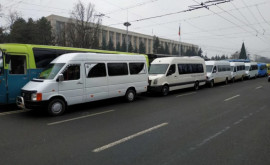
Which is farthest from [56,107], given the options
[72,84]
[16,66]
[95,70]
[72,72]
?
[16,66]

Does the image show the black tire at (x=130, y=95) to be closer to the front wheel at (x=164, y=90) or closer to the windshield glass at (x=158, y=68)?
the front wheel at (x=164, y=90)

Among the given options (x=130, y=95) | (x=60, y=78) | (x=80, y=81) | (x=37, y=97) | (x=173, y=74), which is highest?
(x=173, y=74)

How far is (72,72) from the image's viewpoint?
27.1 ft

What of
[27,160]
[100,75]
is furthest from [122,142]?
[100,75]

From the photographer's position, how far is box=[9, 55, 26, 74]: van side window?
8.77 metres

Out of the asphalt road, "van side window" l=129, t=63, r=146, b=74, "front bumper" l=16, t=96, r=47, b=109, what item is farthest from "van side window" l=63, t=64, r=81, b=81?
"van side window" l=129, t=63, r=146, b=74

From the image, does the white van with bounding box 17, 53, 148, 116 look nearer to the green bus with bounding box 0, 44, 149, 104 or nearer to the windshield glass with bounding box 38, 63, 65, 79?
the windshield glass with bounding box 38, 63, 65, 79

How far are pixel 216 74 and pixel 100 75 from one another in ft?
49.1

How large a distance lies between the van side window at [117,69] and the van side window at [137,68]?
411mm

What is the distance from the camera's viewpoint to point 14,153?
4.17 meters

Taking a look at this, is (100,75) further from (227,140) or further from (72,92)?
(227,140)

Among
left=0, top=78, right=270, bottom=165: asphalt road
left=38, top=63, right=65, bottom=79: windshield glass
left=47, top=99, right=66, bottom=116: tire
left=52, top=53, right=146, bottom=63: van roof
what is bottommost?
left=0, top=78, right=270, bottom=165: asphalt road

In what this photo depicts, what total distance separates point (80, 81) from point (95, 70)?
99cm

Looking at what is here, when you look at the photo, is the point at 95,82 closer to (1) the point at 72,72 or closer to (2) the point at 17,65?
(1) the point at 72,72
